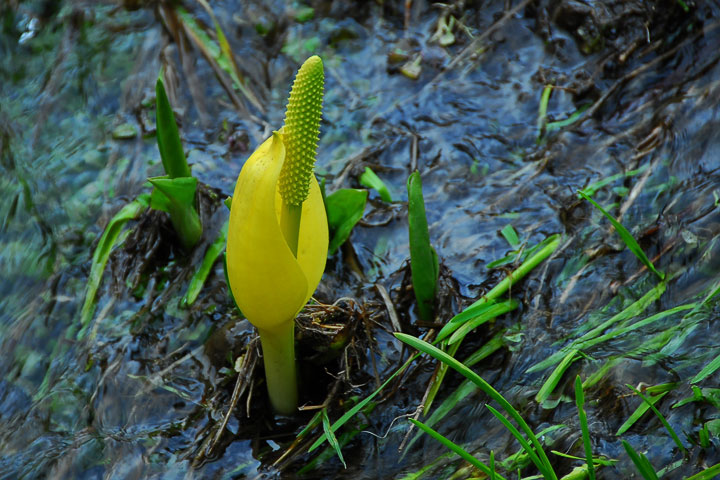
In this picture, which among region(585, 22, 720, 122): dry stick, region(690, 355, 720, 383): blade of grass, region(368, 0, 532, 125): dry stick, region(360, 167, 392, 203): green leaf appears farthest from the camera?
region(368, 0, 532, 125): dry stick

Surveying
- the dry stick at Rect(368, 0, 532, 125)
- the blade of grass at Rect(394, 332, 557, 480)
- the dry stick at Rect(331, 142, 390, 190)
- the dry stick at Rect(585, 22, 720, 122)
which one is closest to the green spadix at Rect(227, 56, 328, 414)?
the blade of grass at Rect(394, 332, 557, 480)

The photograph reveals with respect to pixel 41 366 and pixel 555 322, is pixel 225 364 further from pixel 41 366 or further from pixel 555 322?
pixel 555 322

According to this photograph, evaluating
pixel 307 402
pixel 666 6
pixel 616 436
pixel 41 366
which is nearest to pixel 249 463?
pixel 307 402

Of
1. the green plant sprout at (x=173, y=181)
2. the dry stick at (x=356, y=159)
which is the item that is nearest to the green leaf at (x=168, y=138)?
the green plant sprout at (x=173, y=181)

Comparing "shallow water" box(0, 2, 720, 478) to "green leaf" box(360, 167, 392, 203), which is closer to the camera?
"shallow water" box(0, 2, 720, 478)

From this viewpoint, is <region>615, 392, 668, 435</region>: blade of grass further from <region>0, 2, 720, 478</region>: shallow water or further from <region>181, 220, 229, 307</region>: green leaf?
<region>181, 220, 229, 307</region>: green leaf

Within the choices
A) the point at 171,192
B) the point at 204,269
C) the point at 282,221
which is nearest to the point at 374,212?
the point at 204,269
